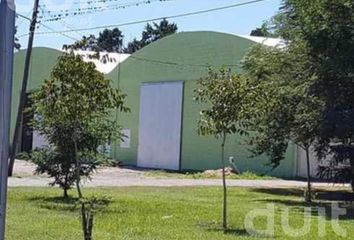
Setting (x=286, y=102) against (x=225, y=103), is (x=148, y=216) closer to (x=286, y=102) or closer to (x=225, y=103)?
(x=225, y=103)

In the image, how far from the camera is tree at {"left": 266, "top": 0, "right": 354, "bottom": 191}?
68.0ft

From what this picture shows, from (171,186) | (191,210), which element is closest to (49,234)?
(191,210)

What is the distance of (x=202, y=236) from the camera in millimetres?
13133

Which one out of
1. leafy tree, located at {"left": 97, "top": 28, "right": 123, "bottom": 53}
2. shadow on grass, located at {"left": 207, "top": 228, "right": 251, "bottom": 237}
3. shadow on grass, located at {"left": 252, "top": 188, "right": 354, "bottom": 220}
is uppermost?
leafy tree, located at {"left": 97, "top": 28, "right": 123, "bottom": 53}

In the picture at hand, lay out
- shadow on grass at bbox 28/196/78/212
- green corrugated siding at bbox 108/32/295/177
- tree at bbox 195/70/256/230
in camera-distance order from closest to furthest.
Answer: tree at bbox 195/70/256/230
shadow on grass at bbox 28/196/78/212
green corrugated siding at bbox 108/32/295/177

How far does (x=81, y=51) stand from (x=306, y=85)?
40.5ft

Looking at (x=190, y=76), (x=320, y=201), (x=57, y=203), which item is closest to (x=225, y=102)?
(x=57, y=203)

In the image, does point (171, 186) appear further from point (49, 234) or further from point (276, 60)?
point (49, 234)

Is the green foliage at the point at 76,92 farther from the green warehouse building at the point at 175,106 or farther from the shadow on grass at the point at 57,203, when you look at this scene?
the green warehouse building at the point at 175,106

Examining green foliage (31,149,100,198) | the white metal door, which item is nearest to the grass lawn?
green foliage (31,149,100,198)

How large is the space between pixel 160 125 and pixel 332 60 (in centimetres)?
2669

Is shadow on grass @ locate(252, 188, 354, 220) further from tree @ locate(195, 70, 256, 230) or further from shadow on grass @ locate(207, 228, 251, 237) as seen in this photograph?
tree @ locate(195, 70, 256, 230)

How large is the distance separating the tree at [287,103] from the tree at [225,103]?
5.58 m

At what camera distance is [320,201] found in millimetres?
24719
